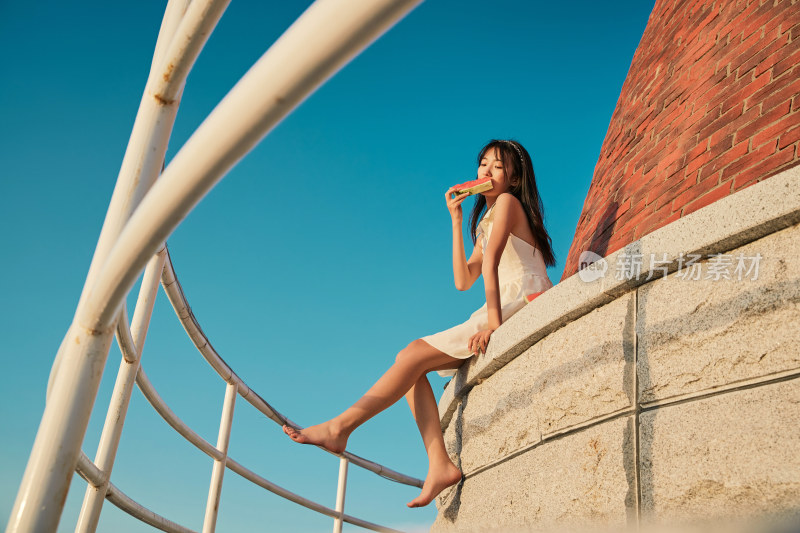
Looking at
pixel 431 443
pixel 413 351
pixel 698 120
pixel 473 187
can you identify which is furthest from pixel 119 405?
pixel 698 120

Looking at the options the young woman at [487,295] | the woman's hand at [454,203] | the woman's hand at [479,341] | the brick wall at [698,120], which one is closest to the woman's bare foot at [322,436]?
the young woman at [487,295]

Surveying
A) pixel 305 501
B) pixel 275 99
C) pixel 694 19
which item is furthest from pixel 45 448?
pixel 694 19

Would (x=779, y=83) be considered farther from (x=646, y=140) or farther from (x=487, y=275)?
(x=487, y=275)

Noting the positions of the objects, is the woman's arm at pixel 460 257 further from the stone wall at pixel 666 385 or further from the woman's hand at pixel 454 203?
the stone wall at pixel 666 385

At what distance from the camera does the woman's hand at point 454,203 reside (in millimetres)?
3018

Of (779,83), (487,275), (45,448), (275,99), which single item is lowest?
(45,448)

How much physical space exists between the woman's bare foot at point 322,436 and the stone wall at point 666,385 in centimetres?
61

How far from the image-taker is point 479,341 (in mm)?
2668

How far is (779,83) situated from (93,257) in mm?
2557

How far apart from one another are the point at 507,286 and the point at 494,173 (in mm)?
589

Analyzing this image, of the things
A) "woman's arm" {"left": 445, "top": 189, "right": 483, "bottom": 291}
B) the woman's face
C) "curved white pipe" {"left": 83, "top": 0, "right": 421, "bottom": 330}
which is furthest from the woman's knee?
"curved white pipe" {"left": 83, "top": 0, "right": 421, "bottom": 330}

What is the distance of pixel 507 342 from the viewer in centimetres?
248

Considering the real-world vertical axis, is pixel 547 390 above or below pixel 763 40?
below

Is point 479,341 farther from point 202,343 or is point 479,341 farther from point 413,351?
point 202,343
